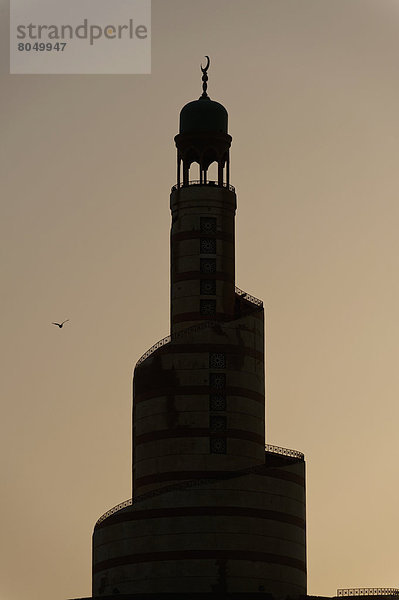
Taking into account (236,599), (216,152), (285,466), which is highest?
(216,152)

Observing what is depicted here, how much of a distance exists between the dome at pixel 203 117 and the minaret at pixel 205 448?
9 cm

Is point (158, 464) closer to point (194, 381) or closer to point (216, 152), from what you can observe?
point (194, 381)

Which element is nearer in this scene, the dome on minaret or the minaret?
the minaret

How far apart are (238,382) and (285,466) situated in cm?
828

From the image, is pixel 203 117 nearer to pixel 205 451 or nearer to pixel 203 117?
pixel 203 117

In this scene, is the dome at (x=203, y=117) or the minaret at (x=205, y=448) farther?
the dome at (x=203, y=117)

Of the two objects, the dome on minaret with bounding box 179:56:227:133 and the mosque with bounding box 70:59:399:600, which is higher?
the dome on minaret with bounding box 179:56:227:133

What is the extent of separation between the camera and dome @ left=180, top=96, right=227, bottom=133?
555 ft

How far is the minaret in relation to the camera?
6063 inches

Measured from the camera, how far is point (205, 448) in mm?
159375

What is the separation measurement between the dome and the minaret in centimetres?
9

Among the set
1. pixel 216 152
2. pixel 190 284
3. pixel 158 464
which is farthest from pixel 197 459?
pixel 216 152

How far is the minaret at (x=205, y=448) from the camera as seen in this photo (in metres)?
154

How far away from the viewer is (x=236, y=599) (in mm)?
152375
